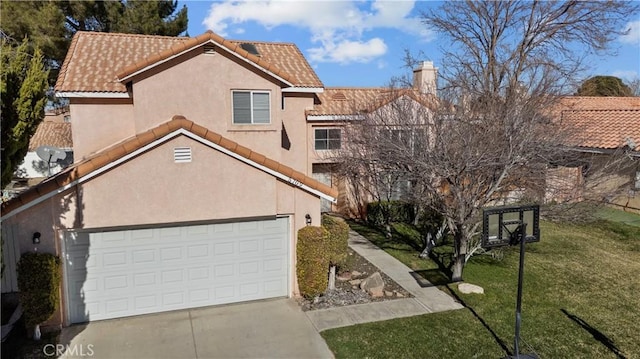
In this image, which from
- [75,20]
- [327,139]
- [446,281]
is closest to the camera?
[446,281]

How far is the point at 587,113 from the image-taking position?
25.2m

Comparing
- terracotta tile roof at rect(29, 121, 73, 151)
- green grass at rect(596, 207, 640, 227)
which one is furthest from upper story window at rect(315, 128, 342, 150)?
terracotta tile roof at rect(29, 121, 73, 151)

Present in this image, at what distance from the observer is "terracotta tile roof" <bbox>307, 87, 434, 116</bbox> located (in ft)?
61.7

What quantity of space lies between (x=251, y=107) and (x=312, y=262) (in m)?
5.57

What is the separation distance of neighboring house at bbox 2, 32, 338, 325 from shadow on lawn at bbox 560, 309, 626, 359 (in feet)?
22.2

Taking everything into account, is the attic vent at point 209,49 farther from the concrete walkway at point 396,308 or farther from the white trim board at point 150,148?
the concrete walkway at point 396,308

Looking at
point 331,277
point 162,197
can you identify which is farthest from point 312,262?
point 162,197

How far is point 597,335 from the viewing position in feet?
32.4

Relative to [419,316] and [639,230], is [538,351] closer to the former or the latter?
[419,316]

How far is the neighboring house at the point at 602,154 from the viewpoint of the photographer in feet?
42.0

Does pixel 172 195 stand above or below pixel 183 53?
below

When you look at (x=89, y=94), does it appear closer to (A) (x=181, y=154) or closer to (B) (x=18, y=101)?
(A) (x=181, y=154)

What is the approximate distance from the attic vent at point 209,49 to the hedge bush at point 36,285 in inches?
281

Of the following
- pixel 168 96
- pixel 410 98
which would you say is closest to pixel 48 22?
pixel 168 96
